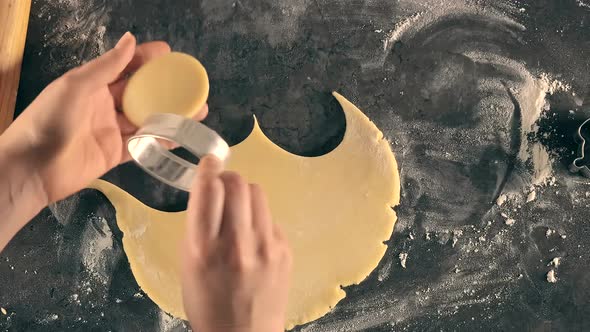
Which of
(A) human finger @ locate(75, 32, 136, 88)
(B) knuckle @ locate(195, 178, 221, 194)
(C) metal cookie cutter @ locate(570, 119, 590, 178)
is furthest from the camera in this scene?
(C) metal cookie cutter @ locate(570, 119, 590, 178)

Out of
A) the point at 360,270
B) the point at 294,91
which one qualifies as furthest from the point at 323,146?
the point at 360,270

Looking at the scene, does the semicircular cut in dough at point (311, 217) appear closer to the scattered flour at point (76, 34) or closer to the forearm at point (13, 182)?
the forearm at point (13, 182)

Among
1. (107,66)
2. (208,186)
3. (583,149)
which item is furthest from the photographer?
(583,149)

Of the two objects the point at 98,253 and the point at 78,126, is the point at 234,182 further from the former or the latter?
the point at 98,253

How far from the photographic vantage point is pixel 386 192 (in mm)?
1054

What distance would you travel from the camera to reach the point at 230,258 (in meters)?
0.74

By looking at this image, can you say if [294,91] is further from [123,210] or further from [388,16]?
[123,210]

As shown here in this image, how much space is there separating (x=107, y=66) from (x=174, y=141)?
0.22 meters

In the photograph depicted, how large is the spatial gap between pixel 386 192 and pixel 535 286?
1.08 feet

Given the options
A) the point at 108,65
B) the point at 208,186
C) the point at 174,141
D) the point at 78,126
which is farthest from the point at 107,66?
the point at 208,186

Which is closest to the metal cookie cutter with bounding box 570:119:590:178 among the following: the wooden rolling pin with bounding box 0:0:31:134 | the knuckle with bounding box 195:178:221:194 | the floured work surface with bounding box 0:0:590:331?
the floured work surface with bounding box 0:0:590:331

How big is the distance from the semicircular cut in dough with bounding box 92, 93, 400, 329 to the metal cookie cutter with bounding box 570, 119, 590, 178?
1.10 ft

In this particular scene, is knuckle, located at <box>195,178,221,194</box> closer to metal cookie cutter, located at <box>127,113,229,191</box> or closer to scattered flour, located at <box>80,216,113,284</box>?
metal cookie cutter, located at <box>127,113,229,191</box>

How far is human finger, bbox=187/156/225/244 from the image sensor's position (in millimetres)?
695
